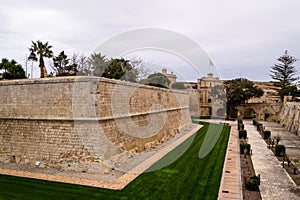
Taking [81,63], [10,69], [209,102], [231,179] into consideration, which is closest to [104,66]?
[81,63]

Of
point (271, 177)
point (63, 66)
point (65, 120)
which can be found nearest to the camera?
point (65, 120)

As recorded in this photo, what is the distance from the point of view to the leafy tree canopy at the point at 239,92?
38.7 metres

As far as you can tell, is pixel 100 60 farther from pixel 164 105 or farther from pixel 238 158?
pixel 238 158

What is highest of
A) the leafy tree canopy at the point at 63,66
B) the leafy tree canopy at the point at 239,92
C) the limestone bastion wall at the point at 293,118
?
the leafy tree canopy at the point at 63,66

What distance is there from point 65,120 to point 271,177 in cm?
797

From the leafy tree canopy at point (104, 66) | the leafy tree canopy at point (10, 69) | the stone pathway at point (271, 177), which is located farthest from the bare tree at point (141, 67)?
A: the stone pathway at point (271, 177)

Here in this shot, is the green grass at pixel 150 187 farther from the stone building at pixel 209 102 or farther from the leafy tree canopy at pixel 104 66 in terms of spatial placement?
the stone building at pixel 209 102

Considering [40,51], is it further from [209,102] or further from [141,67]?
[209,102]

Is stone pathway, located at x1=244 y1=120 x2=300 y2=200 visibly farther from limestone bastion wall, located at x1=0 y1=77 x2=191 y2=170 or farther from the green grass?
limestone bastion wall, located at x1=0 y1=77 x2=191 y2=170

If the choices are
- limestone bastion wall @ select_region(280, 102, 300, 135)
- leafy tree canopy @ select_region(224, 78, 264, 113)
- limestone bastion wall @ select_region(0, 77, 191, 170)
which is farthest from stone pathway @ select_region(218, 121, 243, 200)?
leafy tree canopy @ select_region(224, 78, 264, 113)

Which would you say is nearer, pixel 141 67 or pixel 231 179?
pixel 231 179

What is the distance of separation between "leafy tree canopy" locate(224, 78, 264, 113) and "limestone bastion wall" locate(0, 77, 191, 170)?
96.8 ft

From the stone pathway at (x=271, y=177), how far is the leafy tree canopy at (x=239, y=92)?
24.3 metres

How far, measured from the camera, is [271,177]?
394 inches
